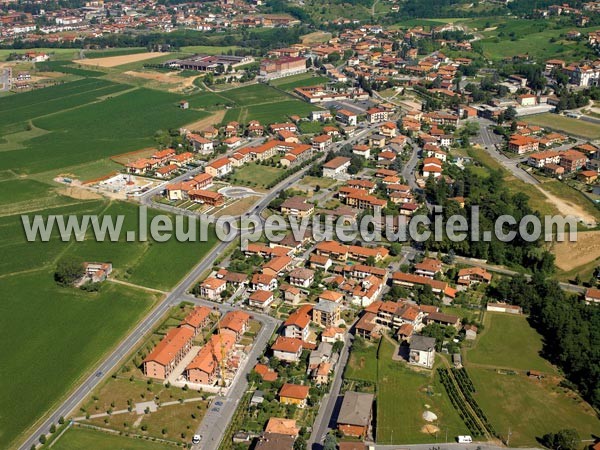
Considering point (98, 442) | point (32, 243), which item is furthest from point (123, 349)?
point (32, 243)

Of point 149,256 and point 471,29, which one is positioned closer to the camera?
point 149,256

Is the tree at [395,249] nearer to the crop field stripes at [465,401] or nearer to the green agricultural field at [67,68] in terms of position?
the crop field stripes at [465,401]

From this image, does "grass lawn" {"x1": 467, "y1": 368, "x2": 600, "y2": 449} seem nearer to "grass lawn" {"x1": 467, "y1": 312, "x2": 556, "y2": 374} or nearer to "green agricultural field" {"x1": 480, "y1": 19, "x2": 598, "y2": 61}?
"grass lawn" {"x1": 467, "y1": 312, "x2": 556, "y2": 374}

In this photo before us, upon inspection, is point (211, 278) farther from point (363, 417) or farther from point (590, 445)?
point (590, 445)

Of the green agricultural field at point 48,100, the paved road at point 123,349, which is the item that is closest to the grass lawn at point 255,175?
the paved road at point 123,349

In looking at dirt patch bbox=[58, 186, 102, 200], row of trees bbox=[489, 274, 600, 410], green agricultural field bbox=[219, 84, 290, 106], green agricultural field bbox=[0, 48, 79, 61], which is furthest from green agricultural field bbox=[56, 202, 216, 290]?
green agricultural field bbox=[0, 48, 79, 61]

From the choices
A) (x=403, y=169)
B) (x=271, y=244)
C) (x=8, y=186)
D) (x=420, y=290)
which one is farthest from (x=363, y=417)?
(x=8, y=186)
